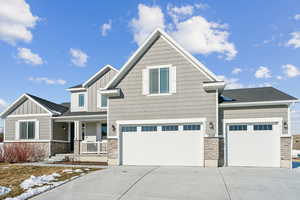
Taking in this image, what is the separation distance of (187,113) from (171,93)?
142 cm

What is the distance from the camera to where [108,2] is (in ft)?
47.9

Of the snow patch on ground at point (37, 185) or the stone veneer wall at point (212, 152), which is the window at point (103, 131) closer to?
the snow patch on ground at point (37, 185)

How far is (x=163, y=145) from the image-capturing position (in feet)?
40.8

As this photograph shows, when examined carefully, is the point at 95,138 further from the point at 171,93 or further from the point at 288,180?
the point at 288,180

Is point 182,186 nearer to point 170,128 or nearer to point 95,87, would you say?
point 170,128

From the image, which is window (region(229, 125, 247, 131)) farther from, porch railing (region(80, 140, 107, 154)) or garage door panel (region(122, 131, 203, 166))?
porch railing (region(80, 140, 107, 154))

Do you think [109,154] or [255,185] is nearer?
[255,185]

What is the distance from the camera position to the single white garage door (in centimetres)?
1155

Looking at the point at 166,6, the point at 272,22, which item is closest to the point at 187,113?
the point at 166,6

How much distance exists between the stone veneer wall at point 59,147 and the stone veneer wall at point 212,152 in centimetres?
1175

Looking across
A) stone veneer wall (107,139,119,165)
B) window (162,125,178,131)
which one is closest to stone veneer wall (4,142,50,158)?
stone veneer wall (107,139,119,165)

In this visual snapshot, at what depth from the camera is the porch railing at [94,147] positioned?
1534 cm

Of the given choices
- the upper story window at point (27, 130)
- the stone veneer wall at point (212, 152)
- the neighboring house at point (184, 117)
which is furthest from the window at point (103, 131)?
the stone veneer wall at point (212, 152)

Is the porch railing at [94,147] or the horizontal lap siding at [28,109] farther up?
the horizontal lap siding at [28,109]
